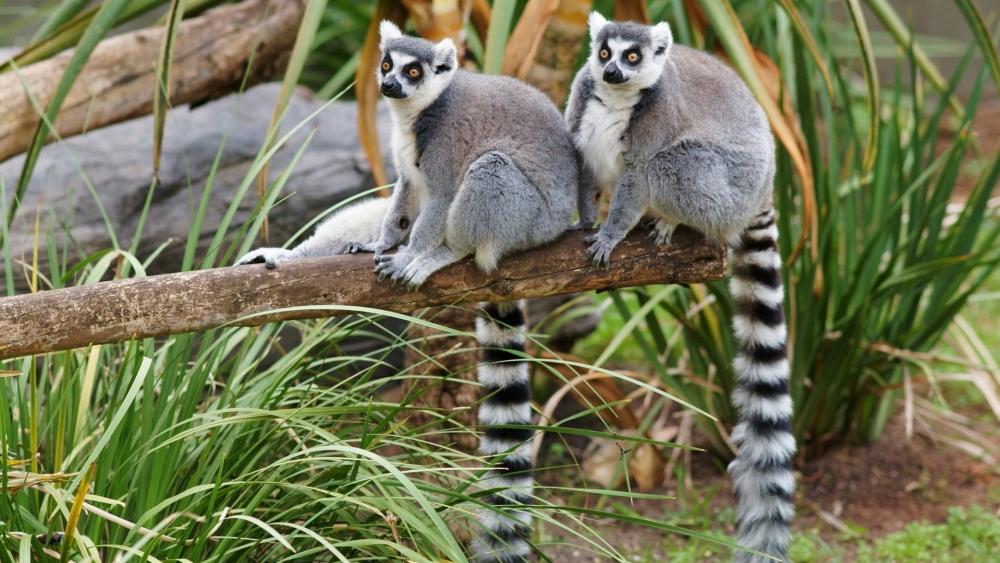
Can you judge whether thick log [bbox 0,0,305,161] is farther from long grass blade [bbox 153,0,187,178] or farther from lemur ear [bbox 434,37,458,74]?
lemur ear [bbox 434,37,458,74]

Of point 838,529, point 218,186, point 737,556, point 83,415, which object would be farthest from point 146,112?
point 838,529

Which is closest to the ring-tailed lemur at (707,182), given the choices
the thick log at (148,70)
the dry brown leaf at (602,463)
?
the dry brown leaf at (602,463)

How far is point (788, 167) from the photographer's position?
179 inches

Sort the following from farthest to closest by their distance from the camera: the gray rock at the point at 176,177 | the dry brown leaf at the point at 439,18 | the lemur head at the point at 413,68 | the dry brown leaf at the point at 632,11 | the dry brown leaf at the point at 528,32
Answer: the gray rock at the point at 176,177 < the dry brown leaf at the point at 632,11 < the dry brown leaf at the point at 439,18 < the dry brown leaf at the point at 528,32 < the lemur head at the point at 413,68

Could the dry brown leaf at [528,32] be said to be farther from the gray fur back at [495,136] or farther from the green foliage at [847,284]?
the green foliage at [847,284]

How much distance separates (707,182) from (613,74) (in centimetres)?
48

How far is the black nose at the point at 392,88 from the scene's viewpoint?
3242 millimetres

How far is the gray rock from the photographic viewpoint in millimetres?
4844

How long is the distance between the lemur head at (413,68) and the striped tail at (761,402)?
48.8 inches

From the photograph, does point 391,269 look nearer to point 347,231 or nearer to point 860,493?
point 347,231

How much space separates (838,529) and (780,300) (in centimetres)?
161

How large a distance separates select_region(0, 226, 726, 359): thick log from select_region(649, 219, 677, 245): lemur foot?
0.08 feet

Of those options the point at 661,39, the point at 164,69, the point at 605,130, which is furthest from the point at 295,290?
the point at 661,39

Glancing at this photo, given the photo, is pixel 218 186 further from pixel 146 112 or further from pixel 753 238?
pixel 753 238
